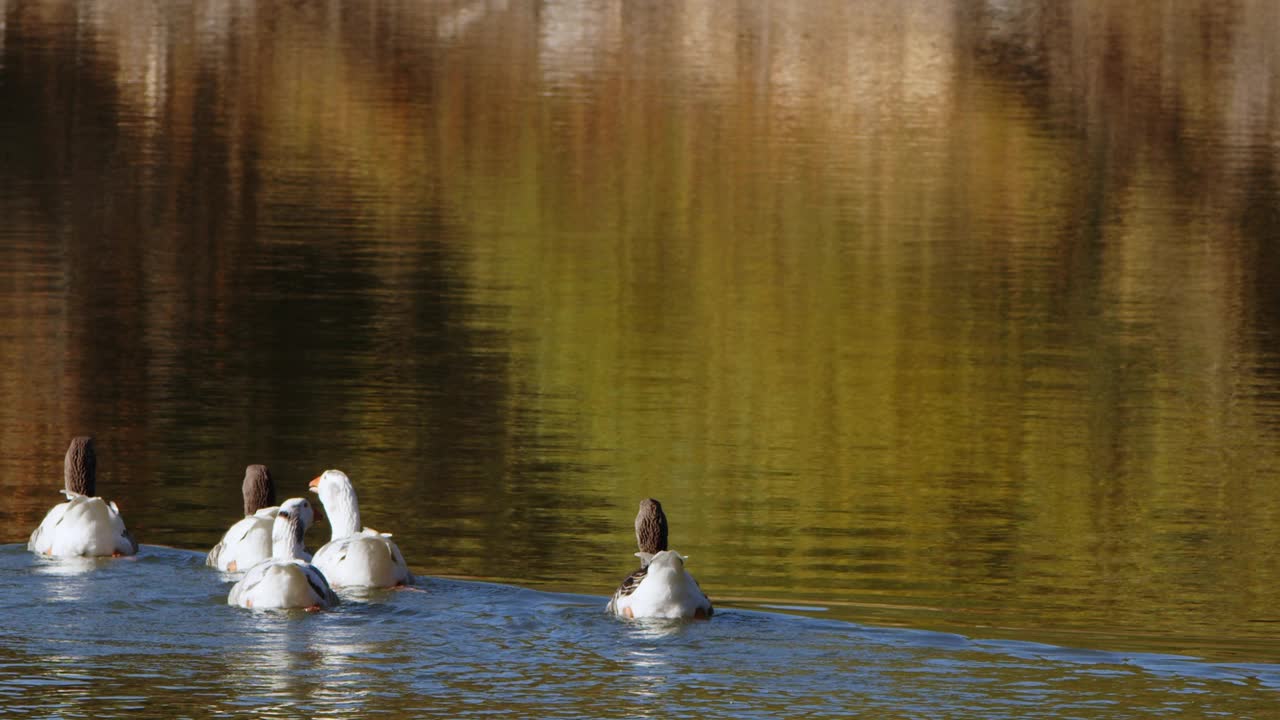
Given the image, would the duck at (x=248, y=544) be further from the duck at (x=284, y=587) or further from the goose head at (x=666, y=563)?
the goose head at (x=666, y=563)

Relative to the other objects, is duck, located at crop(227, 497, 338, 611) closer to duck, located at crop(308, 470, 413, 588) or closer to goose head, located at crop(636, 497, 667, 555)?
duck, located at crop(308, 470, 413, 588)

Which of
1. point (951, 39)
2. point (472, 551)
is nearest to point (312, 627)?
point (472, 551)

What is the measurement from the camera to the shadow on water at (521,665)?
595 inches

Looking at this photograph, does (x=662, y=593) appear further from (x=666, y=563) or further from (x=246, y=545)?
(x=246, y=545)

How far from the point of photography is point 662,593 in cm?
1691

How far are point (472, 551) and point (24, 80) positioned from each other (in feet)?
212

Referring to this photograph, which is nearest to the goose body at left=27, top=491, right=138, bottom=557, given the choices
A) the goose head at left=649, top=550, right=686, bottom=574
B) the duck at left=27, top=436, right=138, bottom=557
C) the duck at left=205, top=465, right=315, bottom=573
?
the duck at left=27, top=436, right=138, bottom=557

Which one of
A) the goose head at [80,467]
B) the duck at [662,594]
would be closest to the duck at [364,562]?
the duck at [662,594]

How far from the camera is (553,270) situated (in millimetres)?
40781

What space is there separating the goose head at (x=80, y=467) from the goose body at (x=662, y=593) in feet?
17.5

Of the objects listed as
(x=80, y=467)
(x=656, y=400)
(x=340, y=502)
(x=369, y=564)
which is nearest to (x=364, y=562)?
(x=369, y=564)

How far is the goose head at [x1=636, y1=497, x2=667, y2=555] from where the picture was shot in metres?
17.8

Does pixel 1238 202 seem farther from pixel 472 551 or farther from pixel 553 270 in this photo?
pixel 472 551

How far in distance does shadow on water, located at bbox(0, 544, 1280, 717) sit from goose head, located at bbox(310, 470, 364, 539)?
1204 millimetres
